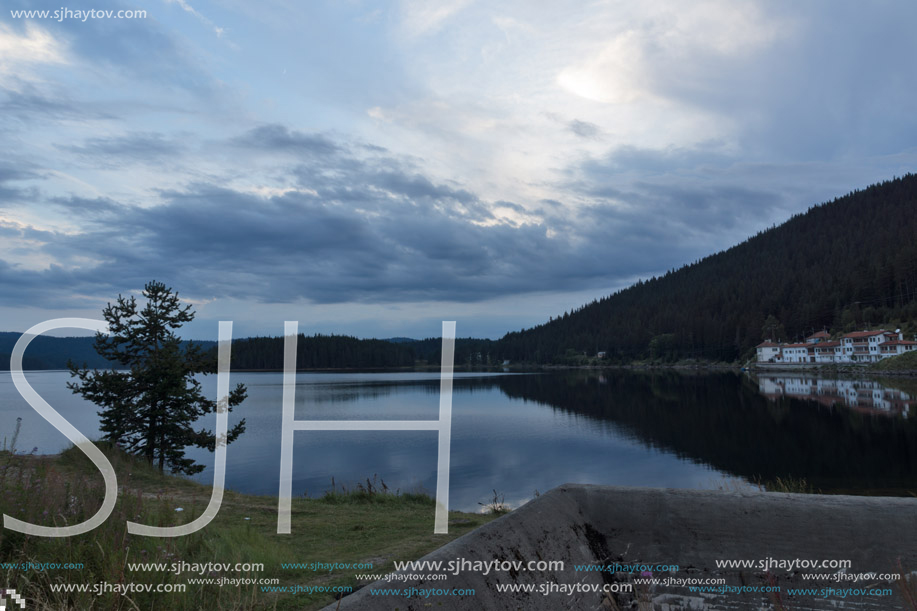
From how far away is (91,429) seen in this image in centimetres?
3384

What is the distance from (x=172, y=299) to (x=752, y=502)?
17038 mm

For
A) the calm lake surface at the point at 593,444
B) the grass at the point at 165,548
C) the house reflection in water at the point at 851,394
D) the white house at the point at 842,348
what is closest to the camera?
the grass at the point at 165,548

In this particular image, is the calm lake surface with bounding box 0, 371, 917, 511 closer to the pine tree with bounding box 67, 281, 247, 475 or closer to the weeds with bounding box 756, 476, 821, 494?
the weeds with bounding box 756, 476, 821, 494

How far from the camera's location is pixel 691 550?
547 centimetres

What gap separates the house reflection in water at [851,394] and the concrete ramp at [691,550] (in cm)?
4538

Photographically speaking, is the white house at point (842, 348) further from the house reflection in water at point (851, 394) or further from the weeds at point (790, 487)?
the weeds at point (790, 487)

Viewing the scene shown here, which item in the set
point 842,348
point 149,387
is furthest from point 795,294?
point 149,387

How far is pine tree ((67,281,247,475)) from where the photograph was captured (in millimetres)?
16250

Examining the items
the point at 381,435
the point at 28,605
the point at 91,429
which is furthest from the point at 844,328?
the point at 28,605

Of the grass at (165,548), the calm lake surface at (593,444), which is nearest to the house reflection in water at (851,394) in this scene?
the calm lake surface at (593,444)

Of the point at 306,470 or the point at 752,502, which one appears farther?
the point at 306,470

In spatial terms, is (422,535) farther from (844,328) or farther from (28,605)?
(844,328)

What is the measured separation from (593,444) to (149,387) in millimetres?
26892

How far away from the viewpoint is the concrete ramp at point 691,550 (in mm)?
4723
